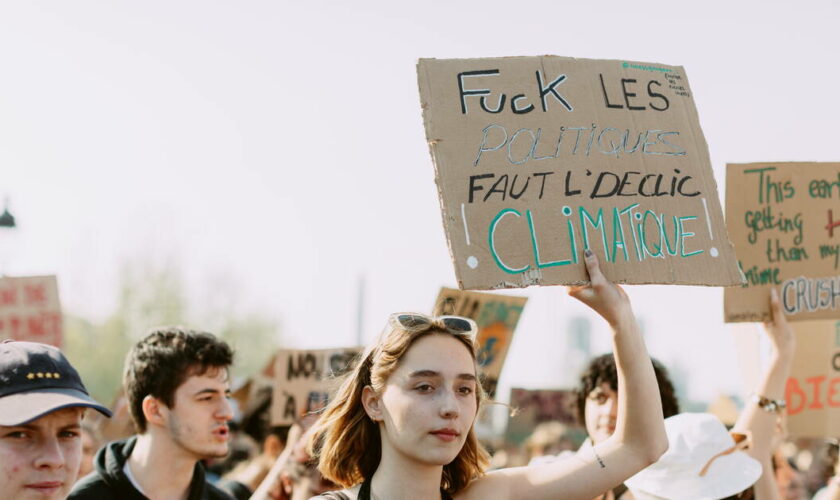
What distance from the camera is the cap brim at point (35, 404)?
10.5ft

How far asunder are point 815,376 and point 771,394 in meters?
1.16

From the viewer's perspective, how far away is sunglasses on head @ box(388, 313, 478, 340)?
12.5 feet

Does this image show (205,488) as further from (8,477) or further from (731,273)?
(731,273)

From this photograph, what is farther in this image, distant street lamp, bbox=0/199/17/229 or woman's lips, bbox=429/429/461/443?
distant street lamp, bbox=0/199/17/229

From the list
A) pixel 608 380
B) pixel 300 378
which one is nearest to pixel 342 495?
pixel 608 380

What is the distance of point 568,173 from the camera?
3.99m

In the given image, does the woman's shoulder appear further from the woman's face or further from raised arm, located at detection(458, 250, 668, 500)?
raised arm, located at detection(458, 250, 668, 500)

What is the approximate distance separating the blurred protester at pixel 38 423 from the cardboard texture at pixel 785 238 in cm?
300

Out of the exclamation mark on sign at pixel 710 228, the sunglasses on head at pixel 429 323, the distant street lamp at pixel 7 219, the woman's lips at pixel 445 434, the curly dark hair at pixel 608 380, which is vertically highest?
the distant street lamp at pixel 7 219

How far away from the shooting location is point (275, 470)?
6426 millimetres

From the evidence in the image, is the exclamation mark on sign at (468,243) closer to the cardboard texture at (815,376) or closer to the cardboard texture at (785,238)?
the cardboard texture at (785,238)

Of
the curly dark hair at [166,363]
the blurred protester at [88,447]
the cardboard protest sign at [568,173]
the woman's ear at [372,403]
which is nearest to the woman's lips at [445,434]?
the woman's ear at [372,403]

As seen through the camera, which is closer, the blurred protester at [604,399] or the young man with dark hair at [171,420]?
the young man with dark hair at [171,420]

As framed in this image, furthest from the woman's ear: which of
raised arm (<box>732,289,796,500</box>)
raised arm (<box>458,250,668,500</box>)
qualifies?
raised arm (<box>732,289,796,500</box>)
